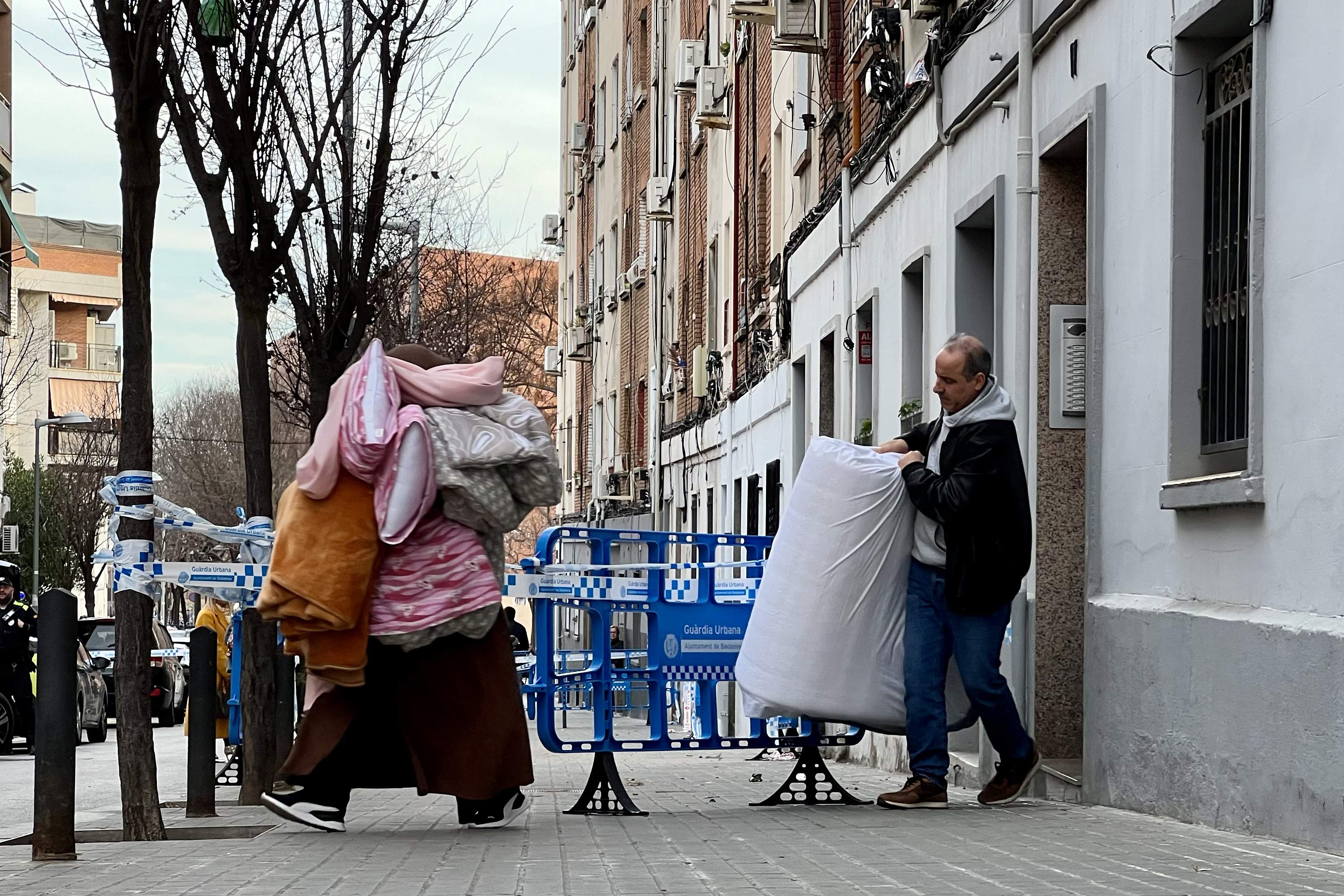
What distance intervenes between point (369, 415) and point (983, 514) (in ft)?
8.08

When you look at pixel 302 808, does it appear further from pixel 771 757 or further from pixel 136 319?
pixel 771 757

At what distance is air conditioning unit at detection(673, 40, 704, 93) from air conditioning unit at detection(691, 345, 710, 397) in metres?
3.73

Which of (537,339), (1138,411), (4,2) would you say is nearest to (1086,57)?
(1138,411)

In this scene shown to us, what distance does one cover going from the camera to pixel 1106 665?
888 centimetres

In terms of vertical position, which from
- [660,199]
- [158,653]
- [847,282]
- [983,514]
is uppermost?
[660,199]

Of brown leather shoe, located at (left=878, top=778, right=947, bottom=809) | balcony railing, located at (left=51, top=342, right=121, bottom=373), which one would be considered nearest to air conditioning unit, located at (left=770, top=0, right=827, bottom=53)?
brown leather shoe, located at (left=878, top=778, right=947, bottom=809)

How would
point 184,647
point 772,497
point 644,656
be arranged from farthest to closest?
point 184,647 → point 772,497 → point 644,656

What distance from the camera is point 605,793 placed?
9.07 metres

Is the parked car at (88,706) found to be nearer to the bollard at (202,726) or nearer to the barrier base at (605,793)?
the bollard at (202,726)

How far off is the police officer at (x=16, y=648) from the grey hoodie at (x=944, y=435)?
46.9 ft

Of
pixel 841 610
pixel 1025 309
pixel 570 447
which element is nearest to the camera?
pixel 841 610

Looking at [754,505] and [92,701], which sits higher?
[754,505]

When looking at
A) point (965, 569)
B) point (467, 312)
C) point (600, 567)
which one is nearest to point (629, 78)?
point (467, 312)

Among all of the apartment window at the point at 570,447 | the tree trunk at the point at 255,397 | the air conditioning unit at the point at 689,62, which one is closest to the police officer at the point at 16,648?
the tree trunk at the point at 255,397
